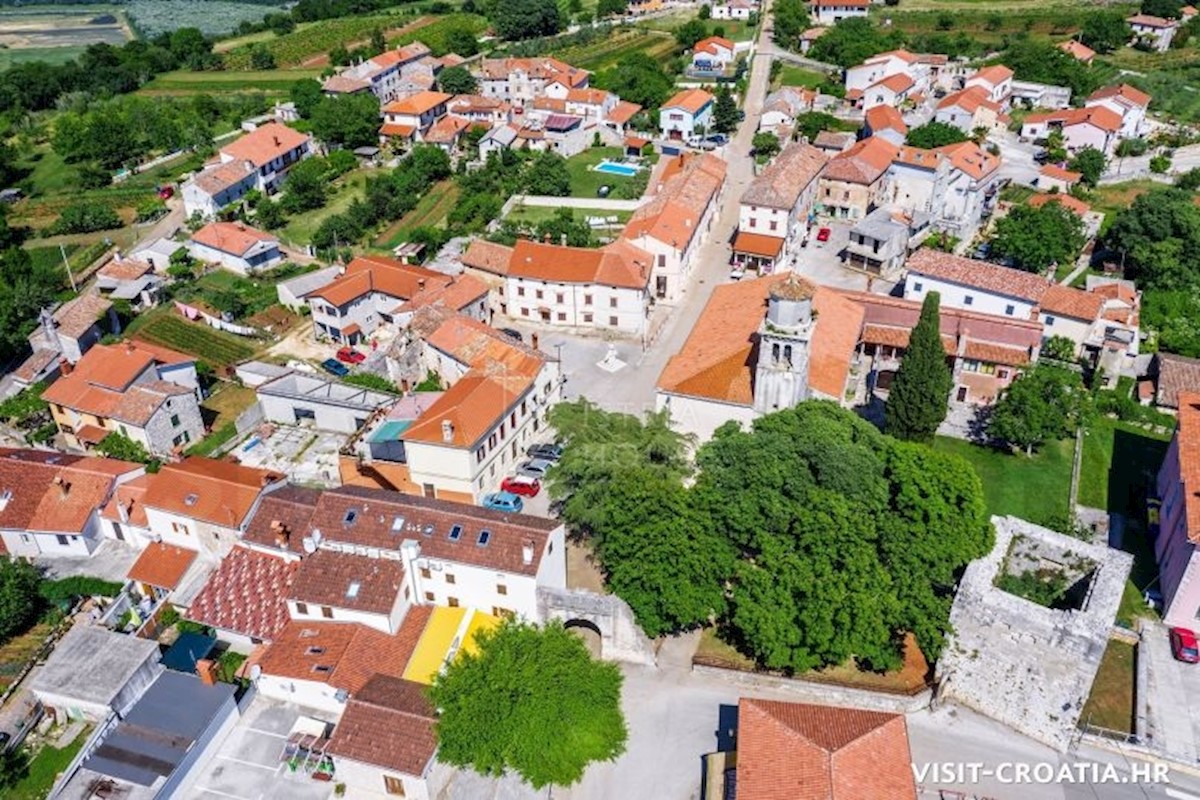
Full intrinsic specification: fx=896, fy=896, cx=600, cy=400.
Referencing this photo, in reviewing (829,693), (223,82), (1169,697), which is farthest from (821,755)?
(223,82)

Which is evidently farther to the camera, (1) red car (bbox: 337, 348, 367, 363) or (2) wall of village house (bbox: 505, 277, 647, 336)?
(2) wall of village house (bbox: 505, 277, 647, 336)

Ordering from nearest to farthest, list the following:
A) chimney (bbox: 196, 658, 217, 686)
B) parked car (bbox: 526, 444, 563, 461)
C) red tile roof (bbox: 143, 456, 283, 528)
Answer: chimney (bbox: 196, 658, 217, 686), red tile roof (bbox: 143, 456, 283, 528), parked car (bbox: 526, 444, 563, 461)

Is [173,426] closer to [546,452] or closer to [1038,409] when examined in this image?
[546,452]

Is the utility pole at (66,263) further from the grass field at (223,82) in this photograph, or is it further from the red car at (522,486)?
the grass field at (223,82)

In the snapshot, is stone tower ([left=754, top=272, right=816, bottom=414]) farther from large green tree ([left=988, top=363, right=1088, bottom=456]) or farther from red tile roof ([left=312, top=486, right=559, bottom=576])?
red tile roof ([left=312, top=486, right=559, bottom=576])

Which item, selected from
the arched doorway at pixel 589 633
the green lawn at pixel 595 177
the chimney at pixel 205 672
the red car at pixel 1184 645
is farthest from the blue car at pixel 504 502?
the green lawn at pixel 595 177

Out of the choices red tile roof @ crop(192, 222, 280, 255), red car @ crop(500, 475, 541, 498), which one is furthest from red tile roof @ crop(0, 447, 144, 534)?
red tile roof @ crop(192, 222, 280, 255)

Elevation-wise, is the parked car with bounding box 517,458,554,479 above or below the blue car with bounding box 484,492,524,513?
below
